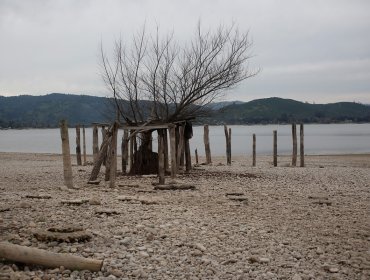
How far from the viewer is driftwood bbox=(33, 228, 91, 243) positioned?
278 inches

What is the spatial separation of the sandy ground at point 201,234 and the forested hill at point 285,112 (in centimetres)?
13602

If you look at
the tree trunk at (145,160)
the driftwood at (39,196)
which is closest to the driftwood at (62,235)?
the driftwood at (39,196)

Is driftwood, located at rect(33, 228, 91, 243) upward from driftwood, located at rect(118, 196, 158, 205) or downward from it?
upward

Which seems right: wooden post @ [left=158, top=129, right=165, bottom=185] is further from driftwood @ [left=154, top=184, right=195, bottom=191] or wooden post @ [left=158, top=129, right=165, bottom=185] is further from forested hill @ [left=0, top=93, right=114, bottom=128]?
forested hill @ [left=0, top=93, right=114, bottom=128]

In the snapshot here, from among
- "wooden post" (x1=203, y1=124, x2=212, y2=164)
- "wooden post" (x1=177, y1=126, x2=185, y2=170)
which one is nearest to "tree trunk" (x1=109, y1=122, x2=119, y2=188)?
"wooden post" (x1=177, y1=126, x2=185, y2=170)

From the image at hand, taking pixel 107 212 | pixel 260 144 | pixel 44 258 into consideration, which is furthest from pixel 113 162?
pixel 260 144

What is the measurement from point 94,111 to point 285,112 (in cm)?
6185

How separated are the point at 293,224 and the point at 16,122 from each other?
16592 cm

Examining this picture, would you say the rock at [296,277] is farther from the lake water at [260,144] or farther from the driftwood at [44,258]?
the lake water at [260,144]

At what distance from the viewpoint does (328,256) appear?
25.0ft

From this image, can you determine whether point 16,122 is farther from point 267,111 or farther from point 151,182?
point 151,182

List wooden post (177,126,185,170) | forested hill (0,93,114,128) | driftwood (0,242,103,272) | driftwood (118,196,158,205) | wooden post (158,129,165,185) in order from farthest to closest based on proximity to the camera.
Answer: forested hill (0,93,114,128) → wooden post (177,126,185,170) → wooden post (158,129,165,185) → driftwood (118,196,158,205) → driftwood (0,242,103,272)

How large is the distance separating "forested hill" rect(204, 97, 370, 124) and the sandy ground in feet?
446

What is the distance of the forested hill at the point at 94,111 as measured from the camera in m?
156
